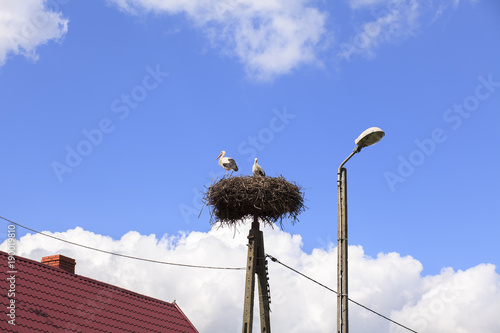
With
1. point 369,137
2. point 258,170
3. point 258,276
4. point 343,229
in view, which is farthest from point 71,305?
point 369,137

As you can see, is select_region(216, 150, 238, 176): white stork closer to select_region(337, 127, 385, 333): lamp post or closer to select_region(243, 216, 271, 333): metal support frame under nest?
select_region(243, 216, 271, 333): metal support frame under nest

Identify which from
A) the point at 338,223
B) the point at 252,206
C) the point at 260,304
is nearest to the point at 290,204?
the point at 252,206

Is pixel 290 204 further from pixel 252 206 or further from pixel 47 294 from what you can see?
pixel 47 294

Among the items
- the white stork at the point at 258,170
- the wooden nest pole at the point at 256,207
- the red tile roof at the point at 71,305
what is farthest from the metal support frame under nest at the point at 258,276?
the red tile roof at the point at 71,305

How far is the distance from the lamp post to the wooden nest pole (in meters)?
3.00

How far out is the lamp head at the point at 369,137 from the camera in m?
A: 8.22

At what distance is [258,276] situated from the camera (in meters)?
10.9

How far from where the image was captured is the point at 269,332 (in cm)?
1063

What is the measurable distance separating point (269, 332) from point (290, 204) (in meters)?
2.57

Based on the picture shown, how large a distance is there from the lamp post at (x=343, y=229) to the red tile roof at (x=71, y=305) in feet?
18.9

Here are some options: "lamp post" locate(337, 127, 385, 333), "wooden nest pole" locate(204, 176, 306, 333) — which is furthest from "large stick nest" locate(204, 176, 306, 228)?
"lamp post" locate(337, 127, 385, 333)

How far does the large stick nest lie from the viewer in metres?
11.3

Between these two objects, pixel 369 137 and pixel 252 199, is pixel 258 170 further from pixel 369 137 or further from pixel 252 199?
pixel 369 137

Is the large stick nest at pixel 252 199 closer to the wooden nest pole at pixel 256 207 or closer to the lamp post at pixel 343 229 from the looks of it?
the wooden nest pole at pixel 256 207
